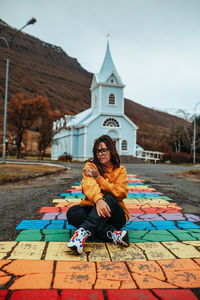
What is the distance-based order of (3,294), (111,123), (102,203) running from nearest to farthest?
(3,294) → (102,203) → (111,123)

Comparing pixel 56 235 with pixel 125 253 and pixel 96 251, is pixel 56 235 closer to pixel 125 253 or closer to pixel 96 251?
pixel 96 251

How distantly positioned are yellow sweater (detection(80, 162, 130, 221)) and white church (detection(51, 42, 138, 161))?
24.3m

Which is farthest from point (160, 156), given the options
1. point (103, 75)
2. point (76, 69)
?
point (76, 69)

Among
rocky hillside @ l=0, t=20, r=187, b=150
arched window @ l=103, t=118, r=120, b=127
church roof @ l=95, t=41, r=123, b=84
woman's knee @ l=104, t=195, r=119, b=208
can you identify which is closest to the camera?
woman's knee @ l=104, t=195, r=119, b=208

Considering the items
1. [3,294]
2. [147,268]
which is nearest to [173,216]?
[147,268]

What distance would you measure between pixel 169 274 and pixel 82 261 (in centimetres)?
77

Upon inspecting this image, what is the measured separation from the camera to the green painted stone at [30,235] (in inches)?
113

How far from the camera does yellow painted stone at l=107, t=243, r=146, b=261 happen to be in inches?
95.2

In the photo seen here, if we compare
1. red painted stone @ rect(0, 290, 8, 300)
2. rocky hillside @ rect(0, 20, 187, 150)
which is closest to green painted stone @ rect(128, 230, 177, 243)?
red painted stone @ rect(0, 290, 8, 300)

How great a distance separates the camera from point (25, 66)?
496 feet

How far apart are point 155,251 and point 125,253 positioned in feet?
1.01

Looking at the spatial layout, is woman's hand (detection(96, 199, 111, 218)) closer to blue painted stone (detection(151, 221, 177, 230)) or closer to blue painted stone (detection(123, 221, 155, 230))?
blue painted stone (detection(123, 221, 155, 230))

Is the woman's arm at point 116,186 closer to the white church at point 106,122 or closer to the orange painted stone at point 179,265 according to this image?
the orange painted stone at point 179,265

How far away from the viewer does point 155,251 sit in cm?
258
